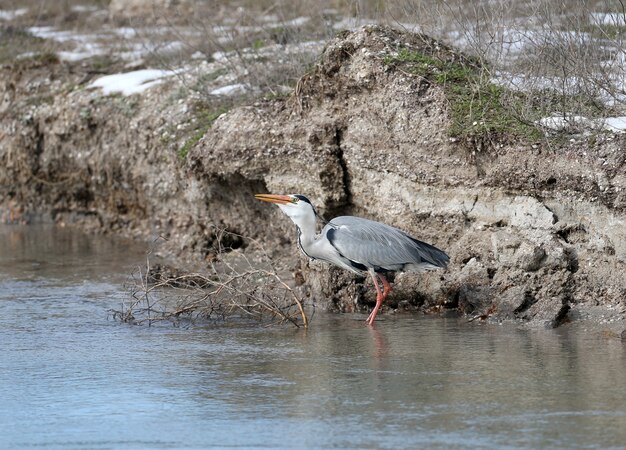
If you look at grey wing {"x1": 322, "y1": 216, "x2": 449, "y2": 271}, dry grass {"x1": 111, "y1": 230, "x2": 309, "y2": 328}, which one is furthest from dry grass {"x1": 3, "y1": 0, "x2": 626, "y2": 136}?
dry grass {"x1": 111, "y1": 230, "x2": 309, "y2": 328}

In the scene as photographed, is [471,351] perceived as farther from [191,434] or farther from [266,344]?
[191,434]

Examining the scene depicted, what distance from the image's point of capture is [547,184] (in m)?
10.2

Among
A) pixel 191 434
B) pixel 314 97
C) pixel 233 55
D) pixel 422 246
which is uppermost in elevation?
pixel 233 55

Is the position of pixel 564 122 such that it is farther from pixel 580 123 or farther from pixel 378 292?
pixel 378 292

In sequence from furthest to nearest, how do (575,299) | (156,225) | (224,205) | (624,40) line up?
(156,225) < (224,205) < (624,40) < (575,299)

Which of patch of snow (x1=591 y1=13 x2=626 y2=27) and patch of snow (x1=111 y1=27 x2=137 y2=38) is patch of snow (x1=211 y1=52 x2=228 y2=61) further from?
patch of snow (x1=591 y1=13 x2=626 y2=27)

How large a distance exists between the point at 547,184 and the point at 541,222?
0.36m

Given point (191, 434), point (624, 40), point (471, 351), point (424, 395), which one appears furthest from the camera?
point (624, 40)

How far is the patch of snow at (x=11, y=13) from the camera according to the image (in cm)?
2145

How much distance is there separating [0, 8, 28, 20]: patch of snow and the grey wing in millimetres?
13319

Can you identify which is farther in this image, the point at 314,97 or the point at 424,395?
the point at 314,97

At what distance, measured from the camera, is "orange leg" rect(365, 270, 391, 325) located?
393 inches

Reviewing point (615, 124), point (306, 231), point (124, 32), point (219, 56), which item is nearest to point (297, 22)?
point (219, 56)

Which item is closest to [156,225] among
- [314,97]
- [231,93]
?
[231,93]
